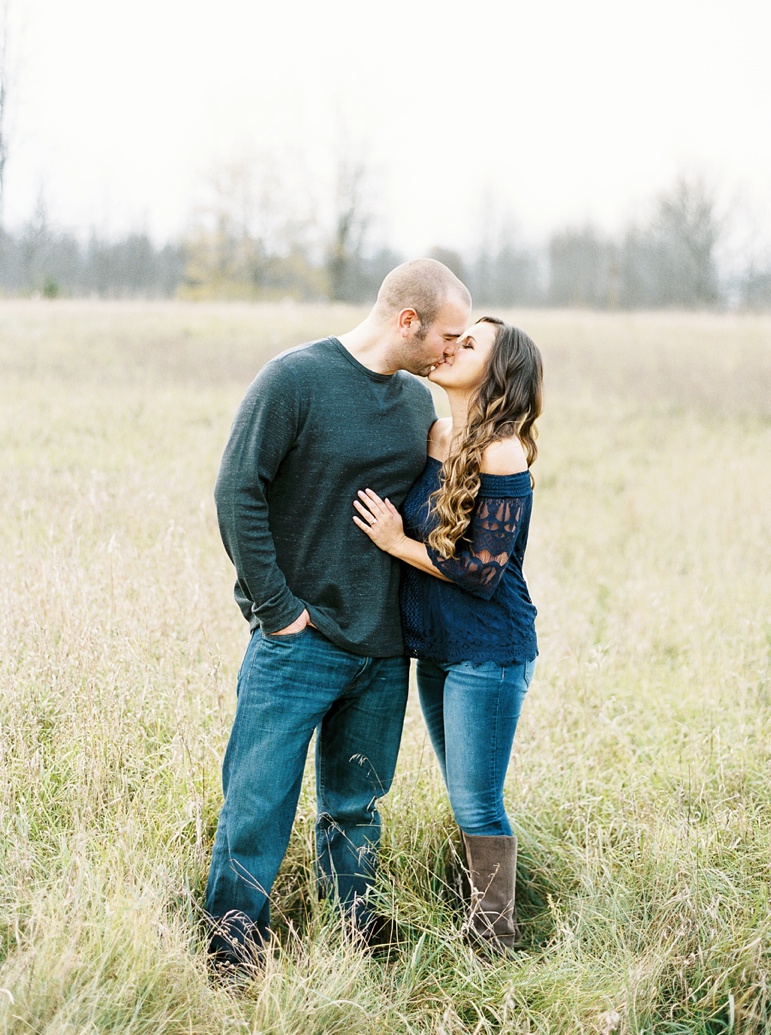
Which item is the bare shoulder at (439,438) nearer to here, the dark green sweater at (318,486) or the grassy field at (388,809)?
the dark green sweater at (318,486)

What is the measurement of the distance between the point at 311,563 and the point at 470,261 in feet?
106

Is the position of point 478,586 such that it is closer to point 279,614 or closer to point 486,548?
point 486,548

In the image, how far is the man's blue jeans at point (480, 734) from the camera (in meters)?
2.94

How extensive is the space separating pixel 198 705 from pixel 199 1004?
4.31 ft

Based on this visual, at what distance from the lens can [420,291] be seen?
9.47ft

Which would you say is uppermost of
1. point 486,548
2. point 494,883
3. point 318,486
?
point 318,486

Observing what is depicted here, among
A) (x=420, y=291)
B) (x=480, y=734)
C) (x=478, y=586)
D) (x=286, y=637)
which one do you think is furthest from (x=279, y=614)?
(x=420, y=291)

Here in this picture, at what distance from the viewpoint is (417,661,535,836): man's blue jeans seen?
9.65ft

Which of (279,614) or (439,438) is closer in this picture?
(279,614)

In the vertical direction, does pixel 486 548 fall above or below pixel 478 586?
above

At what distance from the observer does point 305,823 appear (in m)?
3.44

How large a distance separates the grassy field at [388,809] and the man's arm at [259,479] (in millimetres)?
827

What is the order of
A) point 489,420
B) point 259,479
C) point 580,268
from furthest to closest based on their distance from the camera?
point 580,268 → point 489,420 → point 259,479

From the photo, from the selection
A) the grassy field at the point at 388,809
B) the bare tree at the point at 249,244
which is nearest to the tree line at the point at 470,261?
the bare tree at the point at 249,244
